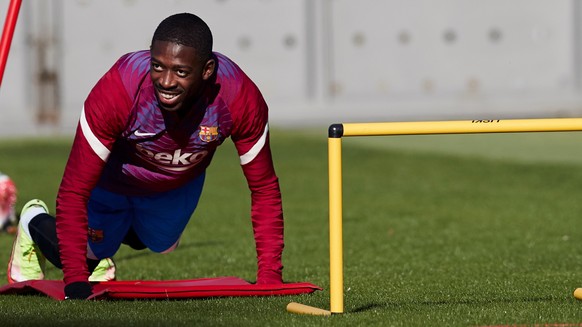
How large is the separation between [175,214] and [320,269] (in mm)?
1629

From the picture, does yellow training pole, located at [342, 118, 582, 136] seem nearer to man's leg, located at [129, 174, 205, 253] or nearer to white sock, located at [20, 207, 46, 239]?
man's leg, located at [129, 174, 205, 253]

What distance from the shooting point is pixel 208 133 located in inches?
234

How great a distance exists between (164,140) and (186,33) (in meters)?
0.62

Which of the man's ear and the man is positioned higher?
the man's ear

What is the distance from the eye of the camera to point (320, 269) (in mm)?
8023

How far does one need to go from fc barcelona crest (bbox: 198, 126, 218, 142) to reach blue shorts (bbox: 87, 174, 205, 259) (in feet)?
2.08

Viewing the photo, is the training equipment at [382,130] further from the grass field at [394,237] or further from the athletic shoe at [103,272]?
the athletic shoe at [103,272]

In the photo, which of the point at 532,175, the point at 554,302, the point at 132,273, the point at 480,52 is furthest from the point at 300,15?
the point at 554,302

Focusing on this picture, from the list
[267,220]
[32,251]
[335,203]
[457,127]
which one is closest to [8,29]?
[32,251]

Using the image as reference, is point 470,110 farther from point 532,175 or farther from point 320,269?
point 320,269

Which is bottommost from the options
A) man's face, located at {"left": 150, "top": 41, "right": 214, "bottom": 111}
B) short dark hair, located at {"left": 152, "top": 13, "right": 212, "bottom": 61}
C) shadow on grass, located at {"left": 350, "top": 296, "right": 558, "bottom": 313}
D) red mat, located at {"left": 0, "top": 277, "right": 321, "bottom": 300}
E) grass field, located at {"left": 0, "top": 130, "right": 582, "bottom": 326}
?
grass field, located at {"left": 0, "top": 130, "right": 582, "bottom": 326}

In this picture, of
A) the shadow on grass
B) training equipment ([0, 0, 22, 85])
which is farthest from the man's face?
training equipment ([0, 0, 22, 85])

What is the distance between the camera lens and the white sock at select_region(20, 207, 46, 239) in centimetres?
695

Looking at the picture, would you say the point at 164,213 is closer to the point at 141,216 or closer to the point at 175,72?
the point at 141,216
